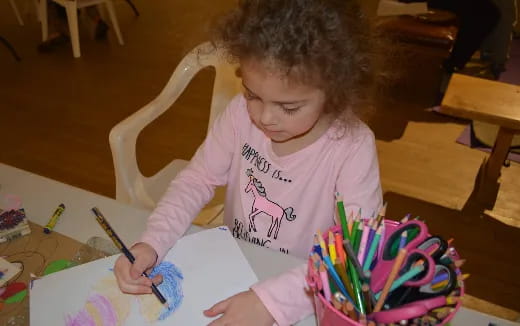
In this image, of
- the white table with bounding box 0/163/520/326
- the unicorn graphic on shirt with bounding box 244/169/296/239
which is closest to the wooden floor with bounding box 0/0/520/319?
the unicorn graphic on shirt with bounding box 244/169/296/239

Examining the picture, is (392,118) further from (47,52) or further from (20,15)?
(20,15)

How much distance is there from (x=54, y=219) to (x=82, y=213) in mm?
45

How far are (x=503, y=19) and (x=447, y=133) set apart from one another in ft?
2.56

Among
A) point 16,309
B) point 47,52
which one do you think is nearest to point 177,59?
point 47,52

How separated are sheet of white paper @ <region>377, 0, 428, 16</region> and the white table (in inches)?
86.0

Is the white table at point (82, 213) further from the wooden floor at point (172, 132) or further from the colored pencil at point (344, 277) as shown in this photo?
the wooden floor at point (172, 132)

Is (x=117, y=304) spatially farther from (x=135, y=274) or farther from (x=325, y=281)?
(x=325, y=281)

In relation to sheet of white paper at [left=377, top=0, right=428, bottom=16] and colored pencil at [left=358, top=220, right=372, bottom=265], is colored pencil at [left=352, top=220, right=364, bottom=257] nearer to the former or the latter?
colored pencil at [left=358, top=220, right=372, bottom=265]

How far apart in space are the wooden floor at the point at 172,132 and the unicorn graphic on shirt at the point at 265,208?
3.08 ft

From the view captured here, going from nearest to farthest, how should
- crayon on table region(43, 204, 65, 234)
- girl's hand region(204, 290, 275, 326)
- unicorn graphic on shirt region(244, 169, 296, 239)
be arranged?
1. girl's hand region(204, 290, 275, 326)
2. crayon on table region(43, 204, 65, 234)
3. unicorn graphic on shirt region(244, 169, 296, 239)

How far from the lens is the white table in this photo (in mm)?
685

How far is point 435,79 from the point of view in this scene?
2.74 meters

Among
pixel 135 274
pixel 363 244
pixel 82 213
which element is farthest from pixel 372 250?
pixel 82 213

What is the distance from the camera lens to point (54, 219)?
74 cm
